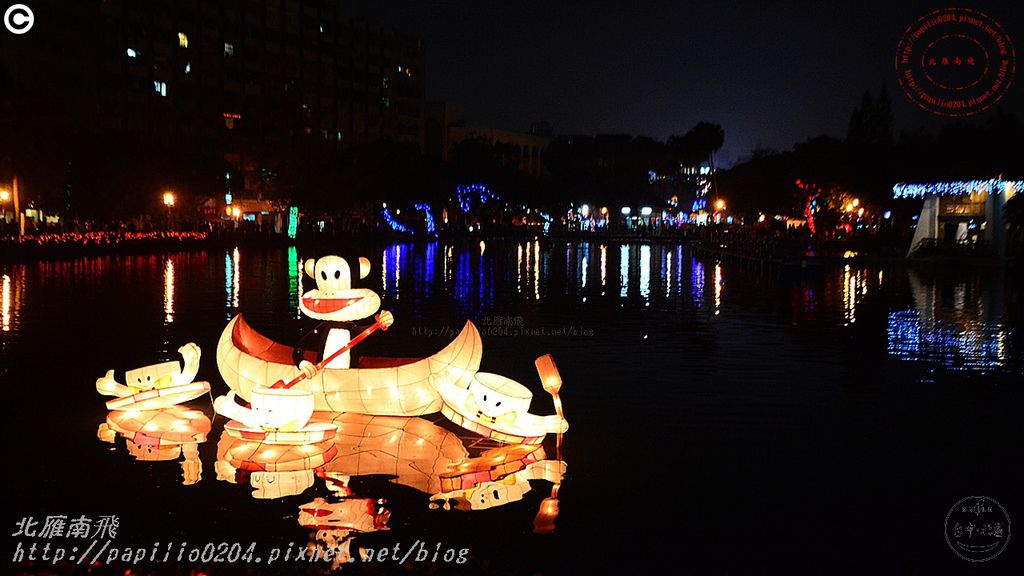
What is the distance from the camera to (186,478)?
30.4ft

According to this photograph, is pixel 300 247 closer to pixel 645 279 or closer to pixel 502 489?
pixel 645 279

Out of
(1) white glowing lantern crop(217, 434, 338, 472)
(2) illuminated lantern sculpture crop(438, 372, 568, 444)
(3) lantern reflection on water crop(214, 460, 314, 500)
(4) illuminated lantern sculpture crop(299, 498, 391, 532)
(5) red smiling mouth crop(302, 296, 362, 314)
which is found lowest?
(4) illuminated lantern sculpture crop(299, 498, 391, 532)

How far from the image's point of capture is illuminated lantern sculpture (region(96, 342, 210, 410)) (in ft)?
38.0

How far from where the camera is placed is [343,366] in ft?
38.3

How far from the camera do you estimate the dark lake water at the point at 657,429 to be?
7875 mm

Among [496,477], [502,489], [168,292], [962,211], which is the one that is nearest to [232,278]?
[168,292]

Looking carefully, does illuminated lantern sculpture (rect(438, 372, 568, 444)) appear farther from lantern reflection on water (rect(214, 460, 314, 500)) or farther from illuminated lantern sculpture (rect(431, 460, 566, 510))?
lantern reflection on water (rect(214, 460, 314, 500))

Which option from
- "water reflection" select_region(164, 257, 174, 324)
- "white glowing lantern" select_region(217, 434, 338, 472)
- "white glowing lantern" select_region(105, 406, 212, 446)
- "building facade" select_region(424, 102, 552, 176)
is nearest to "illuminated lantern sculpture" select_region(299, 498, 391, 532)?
"white glowing lantern" select_region(217, 434, 338, 472)

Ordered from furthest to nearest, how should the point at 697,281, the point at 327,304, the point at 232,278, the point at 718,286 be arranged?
the point at 697,281 < the point at 718,286 < the point at 232,278 < the point at 327,304

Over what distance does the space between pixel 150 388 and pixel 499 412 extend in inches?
161

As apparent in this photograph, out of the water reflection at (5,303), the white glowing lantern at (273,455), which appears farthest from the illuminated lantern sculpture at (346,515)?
the water reflection at (5,303)

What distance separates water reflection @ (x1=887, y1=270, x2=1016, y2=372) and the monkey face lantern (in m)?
9.63

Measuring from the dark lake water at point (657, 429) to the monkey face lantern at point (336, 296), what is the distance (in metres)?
1.63

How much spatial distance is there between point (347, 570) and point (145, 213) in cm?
6161
